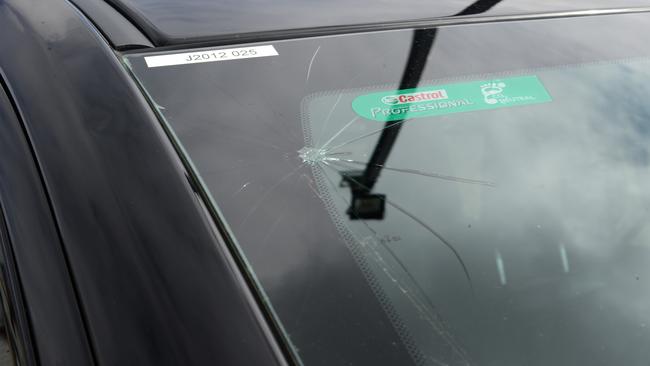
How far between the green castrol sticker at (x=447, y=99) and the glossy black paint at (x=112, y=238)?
0.43 m

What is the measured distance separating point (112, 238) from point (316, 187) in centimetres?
36

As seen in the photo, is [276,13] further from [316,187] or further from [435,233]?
[435,233]

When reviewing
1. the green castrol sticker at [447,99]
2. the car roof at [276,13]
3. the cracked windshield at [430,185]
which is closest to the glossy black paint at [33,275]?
the cracked windshield at [430,185]

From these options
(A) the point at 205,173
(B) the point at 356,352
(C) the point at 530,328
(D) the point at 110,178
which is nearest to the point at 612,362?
(C) the point at 530,328

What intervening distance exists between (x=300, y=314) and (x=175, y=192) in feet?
0.90

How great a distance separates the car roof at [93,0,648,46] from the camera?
1585 mm

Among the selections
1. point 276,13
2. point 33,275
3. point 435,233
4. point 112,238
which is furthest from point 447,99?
point 33,275

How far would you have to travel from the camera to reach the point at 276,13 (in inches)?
67.2

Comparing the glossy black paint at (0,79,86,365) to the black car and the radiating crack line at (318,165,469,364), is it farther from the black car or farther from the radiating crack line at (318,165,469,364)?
the radiating crack line at (318,165,469,364)

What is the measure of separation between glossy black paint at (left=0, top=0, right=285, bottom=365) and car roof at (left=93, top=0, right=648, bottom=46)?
24cm

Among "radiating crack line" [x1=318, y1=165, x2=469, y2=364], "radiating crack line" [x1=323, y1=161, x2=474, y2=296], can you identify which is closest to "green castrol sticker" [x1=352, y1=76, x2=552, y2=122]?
"radiating crack line" [x1=323, y1=161, x2=474, y2=296]

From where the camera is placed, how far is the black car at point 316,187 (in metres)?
1.05

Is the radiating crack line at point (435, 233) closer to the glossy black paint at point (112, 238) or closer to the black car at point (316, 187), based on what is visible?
the black car at point (316, 187)

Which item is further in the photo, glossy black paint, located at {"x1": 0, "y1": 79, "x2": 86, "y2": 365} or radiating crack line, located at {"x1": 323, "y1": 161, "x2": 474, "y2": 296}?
radiating crack line, located at {"x1": 323, "y1": 161, "x2": 474, "y2": 296}
